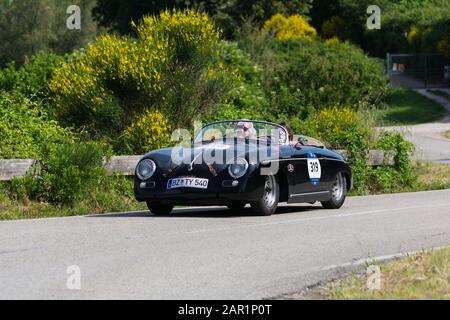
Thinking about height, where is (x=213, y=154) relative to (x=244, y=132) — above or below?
below

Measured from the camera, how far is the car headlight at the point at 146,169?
14.2 m

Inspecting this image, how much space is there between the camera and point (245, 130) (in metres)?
15.5

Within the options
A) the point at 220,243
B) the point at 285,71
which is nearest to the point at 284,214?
the point at 220,243

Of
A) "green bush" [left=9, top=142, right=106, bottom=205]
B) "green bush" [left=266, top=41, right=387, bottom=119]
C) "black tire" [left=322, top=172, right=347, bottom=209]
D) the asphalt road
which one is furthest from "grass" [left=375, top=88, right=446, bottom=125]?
the asphalt road

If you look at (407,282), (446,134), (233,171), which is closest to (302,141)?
(233,171)

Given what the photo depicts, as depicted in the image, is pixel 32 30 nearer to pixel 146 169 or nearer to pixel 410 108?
pixel 410 108

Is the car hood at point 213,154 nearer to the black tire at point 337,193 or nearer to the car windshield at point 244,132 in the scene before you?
the car windshield at point 244,132

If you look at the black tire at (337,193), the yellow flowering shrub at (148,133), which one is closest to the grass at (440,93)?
the yellow flowering shrub at (148,133)

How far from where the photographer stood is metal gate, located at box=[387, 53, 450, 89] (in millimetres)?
60625

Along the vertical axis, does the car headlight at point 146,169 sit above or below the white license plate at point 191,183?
above

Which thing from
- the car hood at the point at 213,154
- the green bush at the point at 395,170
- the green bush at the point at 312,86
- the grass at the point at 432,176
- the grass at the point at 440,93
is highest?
the green bush at the point at 312,86

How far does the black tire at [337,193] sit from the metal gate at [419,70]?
145 ft

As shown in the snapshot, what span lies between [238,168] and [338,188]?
309 centimetres
